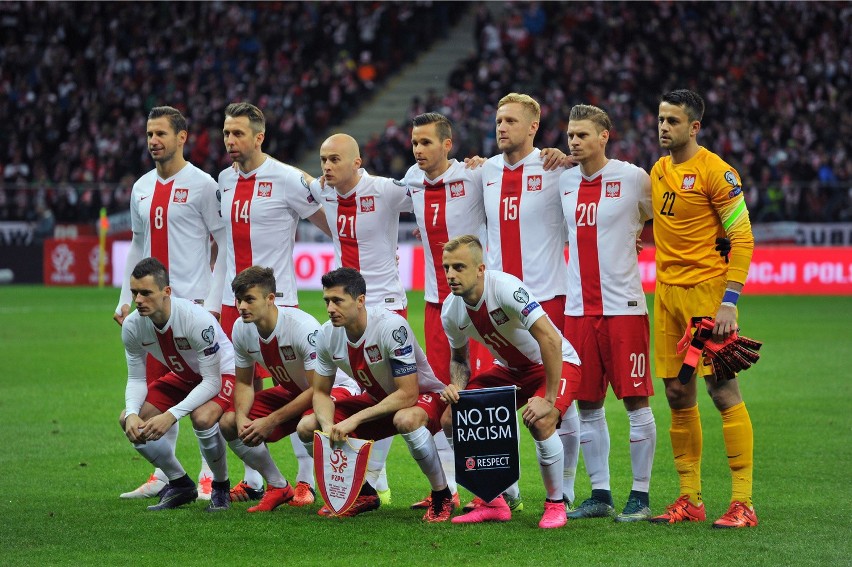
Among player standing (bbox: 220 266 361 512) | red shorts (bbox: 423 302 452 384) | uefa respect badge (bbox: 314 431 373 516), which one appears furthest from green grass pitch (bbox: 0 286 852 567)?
red shorts (bbox: 423 302 452 384)

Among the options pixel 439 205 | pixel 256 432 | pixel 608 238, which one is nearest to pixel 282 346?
pixel 256 432

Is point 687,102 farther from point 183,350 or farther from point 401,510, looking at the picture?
point 183,350

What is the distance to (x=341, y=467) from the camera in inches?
275

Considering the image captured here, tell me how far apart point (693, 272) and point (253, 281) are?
8.64ft

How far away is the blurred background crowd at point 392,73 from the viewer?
2716 centimetres

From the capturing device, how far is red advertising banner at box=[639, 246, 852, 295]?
74.7 feet

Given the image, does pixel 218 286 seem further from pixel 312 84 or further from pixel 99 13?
pixel 99 13

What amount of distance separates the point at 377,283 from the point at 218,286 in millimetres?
1138

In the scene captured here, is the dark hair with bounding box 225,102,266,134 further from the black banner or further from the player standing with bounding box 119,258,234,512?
the black banner

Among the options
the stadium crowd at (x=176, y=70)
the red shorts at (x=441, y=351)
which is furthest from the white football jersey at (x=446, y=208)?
the stadium crowd at (x=176, y=70)

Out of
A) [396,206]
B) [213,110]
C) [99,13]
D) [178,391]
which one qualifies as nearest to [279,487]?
[178,391]

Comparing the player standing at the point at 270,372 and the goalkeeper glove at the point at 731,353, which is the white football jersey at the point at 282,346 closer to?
the player standing at the point at 270,372

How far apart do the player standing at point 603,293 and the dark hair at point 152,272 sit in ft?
8.34

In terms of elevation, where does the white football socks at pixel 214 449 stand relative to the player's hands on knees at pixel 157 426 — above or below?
below
